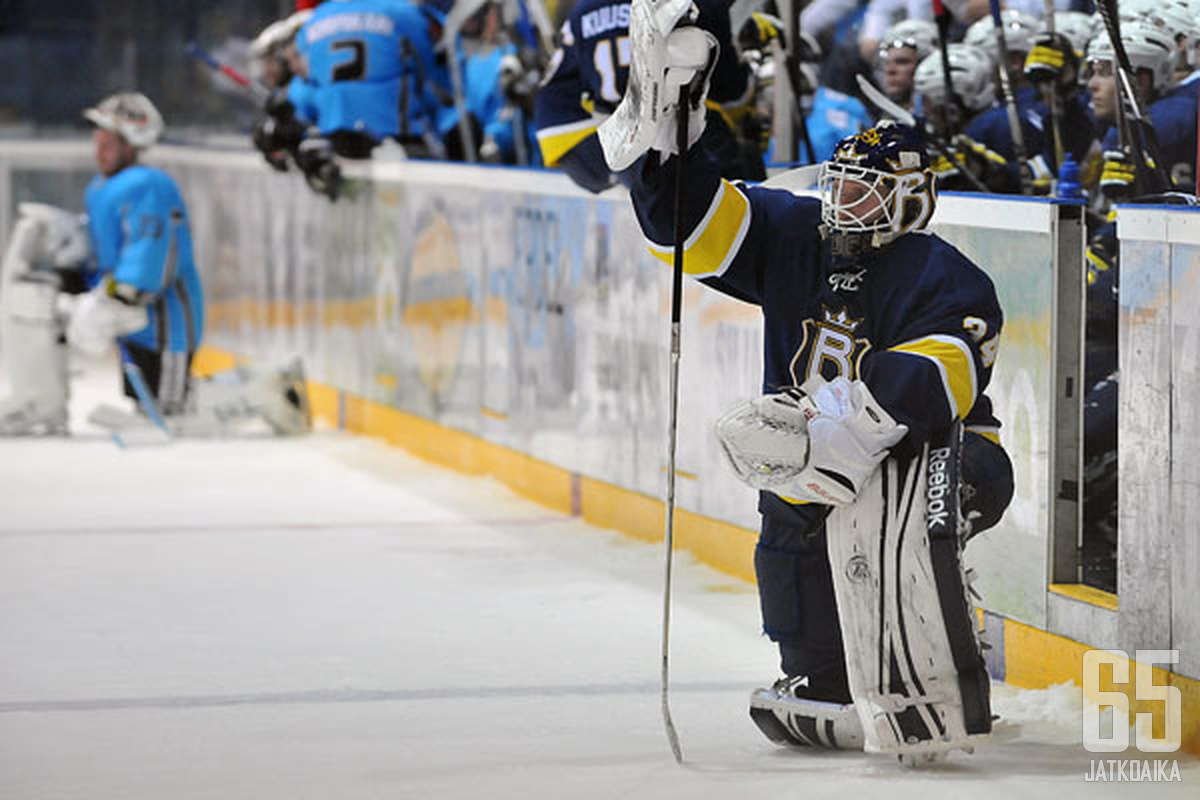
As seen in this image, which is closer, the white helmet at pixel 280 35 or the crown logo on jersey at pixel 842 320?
the crown logo on jersey at pixel 842 320

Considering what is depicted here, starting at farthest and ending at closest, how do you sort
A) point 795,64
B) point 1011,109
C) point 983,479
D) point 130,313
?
point 130,313 < point 795,64 < point 1011,109 < point 983,479

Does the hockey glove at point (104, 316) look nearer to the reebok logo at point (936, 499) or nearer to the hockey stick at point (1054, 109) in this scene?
the hockey stick at point (1054, 109)

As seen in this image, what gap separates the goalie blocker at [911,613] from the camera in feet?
12.2

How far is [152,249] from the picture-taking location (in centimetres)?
901

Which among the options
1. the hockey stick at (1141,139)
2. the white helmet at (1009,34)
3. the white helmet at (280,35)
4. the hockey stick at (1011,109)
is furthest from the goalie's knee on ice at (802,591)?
the white helmet at (280,35)

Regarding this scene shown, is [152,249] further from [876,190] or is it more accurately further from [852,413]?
[852,413]

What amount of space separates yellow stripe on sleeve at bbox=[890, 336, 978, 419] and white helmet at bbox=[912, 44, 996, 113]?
2.47 metres

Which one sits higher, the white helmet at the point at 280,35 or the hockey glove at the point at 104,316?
the white helmet at the point at 280,35

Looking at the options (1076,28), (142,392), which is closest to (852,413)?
(1076,28)

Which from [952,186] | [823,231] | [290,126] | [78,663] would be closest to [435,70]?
[290,126]

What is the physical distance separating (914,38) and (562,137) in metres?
1.03

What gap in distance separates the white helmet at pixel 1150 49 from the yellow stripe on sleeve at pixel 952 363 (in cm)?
158

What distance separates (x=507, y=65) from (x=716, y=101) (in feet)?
8.16

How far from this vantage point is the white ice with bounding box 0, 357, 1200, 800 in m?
3.73
